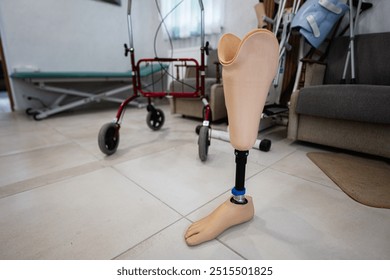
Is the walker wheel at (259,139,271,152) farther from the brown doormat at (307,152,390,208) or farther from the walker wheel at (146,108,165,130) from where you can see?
the walker wheel at (146,108,165,130)

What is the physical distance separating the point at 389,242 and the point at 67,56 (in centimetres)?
337

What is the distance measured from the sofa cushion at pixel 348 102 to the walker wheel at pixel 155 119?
1.09 metres

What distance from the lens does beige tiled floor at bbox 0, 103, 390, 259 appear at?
58 cm

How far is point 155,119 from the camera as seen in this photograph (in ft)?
5.96

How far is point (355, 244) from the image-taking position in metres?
0.59

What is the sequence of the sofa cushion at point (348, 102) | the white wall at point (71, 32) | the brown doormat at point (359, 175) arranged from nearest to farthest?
the brown doormat at point (359, 175)
the sofa cushion at point (348, 102)
the white wall at point (71, 32)

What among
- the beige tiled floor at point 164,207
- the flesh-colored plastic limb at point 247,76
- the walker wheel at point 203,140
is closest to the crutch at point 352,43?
the beige tiled floor at point 164,207

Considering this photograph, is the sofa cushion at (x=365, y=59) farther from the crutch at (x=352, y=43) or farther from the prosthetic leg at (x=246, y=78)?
the prosthetic leg at (x=246, y=78)

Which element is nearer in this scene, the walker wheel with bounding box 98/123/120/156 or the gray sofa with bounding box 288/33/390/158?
the gray sofa with bounding box 288/33/390/158

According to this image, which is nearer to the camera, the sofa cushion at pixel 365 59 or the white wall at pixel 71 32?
the sofa cushion at pixel 365 59

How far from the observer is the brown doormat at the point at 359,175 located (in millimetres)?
806

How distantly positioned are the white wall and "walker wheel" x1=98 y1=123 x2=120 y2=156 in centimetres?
182

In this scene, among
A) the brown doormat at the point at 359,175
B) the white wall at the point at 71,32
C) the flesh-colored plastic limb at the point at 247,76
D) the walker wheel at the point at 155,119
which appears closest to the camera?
the flesh-colored plastic limb at the point at 247,76

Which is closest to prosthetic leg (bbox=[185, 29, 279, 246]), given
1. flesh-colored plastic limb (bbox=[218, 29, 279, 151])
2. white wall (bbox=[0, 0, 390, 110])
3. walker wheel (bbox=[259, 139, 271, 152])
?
flesh-colored plastic limb (bbox=[218, 29, 279, 151])
